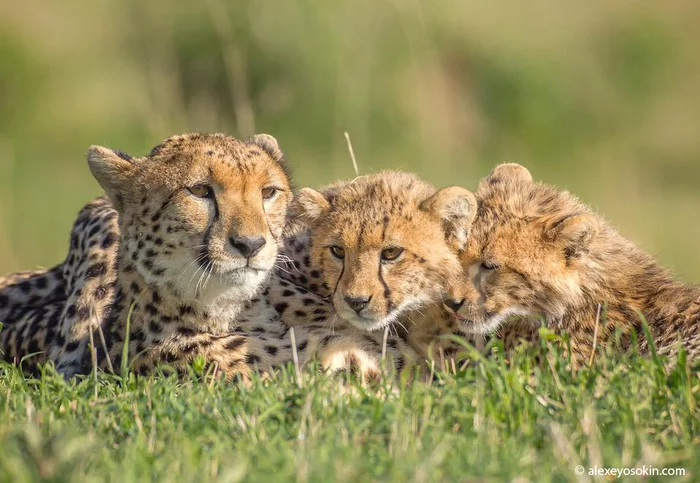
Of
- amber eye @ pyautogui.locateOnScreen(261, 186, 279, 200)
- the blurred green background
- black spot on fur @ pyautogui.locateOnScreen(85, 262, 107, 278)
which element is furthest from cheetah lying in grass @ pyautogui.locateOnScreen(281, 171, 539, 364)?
the blurred green background

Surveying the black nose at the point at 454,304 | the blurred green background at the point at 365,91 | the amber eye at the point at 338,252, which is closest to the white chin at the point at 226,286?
the amber eye at the point at 338,252

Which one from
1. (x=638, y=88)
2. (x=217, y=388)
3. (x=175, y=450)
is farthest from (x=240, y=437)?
(x=638, y=88)

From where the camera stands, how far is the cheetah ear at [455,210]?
4.29 meters

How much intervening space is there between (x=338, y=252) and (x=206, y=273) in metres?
0.55

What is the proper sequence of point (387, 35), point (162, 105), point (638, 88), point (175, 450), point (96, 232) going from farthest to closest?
point (638, 88)
point (387, 35)
point (162, 105)
point (96, 232)
point (175, 450)

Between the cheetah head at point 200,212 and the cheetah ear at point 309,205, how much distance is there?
5cm

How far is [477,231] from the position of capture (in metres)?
4.38

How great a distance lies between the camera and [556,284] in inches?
168

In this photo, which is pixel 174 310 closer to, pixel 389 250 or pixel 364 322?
pixel 364 322

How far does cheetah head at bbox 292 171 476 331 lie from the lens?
4188mm

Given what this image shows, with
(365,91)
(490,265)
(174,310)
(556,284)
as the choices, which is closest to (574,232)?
(556,284)

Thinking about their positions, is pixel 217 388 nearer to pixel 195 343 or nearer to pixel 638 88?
pixel 195 343

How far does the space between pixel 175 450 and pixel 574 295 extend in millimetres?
1929

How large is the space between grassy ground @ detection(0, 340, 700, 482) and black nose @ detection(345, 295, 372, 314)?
0.57 metres
